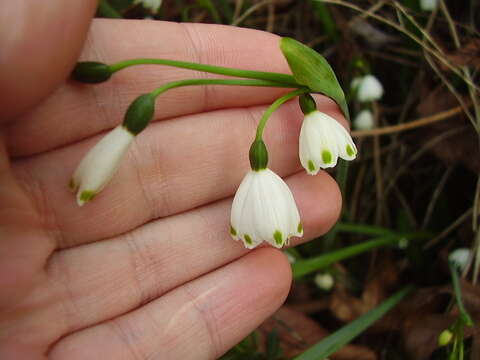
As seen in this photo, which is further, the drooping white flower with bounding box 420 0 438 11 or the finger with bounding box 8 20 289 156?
the drooping white flower with bounding box 420 0 438 11

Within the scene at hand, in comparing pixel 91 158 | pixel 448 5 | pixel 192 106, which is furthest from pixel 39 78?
pixel 448 5

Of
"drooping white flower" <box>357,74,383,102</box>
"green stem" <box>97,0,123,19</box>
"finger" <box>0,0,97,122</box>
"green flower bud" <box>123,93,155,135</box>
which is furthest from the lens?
"drooping white flower" <box>357,74,383,102</box>

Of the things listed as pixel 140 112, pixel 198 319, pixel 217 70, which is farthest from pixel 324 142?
pixel 198 319

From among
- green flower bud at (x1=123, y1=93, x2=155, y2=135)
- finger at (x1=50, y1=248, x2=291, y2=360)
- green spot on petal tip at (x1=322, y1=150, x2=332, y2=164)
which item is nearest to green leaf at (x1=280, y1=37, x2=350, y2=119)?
green spot on petal tip at (x1=322, y1=150, x2=332, y2=164)

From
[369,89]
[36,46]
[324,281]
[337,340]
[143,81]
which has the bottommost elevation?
[324,281]

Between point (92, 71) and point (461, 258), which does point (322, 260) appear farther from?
point (92, 71)

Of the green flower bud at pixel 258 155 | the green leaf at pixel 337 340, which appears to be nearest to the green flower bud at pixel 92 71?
the green flower bud at pixel 258 155

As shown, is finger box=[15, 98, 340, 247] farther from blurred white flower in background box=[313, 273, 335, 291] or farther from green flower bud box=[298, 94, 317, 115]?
blurred white flower in background box=[313, 273, 335, 291]
